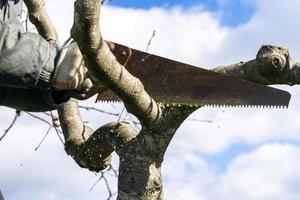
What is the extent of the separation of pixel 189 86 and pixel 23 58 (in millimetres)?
926

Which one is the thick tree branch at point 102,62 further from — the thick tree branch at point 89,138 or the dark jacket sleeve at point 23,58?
the thick tree branch at point 89,138

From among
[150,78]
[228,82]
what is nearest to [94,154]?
[150,78]

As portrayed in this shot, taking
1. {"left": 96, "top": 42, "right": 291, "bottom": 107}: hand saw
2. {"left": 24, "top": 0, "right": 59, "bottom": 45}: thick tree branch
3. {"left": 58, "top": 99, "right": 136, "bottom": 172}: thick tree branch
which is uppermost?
{"left": 96, "top": 42, "right": 291, "bottom": 107}: hand saw

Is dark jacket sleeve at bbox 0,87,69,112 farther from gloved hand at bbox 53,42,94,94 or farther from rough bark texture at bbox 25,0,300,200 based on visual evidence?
rough bark texture at bbox 25,0,300,200

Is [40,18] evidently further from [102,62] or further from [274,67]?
[274,67]

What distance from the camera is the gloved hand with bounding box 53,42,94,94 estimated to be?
10.9 feet

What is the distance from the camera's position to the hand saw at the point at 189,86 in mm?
3672

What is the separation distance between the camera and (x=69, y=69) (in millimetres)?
3320

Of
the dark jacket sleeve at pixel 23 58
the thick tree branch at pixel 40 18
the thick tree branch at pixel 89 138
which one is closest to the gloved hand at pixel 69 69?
the dark jacket sleeve at pixel 23 58

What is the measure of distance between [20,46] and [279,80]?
1.21 meters

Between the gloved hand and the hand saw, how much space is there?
285 millimetres

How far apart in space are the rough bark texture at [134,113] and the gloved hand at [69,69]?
10cm

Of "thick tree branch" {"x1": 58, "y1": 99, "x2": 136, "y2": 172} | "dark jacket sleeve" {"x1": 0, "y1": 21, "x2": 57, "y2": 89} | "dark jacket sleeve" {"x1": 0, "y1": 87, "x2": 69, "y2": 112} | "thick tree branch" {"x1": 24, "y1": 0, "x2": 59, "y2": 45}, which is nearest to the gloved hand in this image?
"dark jacket sleeve" {"x1": 0, "y1": 21, "x2": 57, "y2": 89}

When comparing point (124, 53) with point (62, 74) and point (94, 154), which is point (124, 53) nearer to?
point (62, 74)
